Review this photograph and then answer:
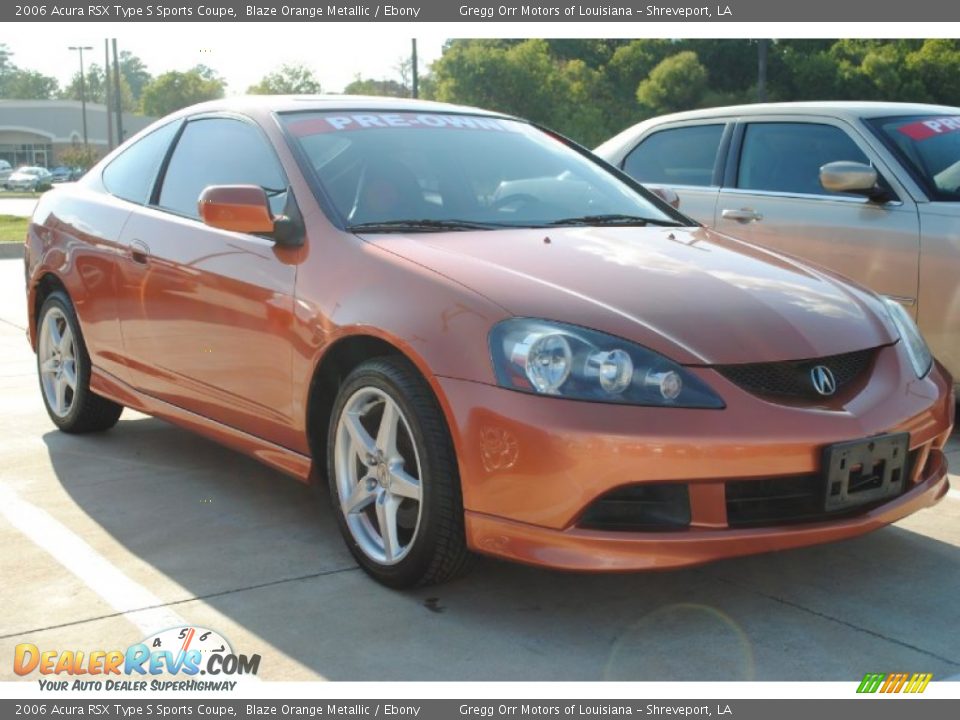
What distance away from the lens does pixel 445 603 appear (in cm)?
345

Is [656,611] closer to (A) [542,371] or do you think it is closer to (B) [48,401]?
(A) [542,371]

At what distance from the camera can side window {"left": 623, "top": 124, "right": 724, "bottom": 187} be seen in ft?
22.0

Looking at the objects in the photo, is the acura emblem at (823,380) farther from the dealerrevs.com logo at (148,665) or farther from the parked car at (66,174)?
the parked car at (66,174)

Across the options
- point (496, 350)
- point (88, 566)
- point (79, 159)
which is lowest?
point (79, 159)

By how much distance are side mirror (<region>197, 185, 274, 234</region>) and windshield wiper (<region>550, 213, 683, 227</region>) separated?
982 millimetres

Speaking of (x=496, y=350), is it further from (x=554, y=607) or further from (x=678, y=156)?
(x=678, y=156)

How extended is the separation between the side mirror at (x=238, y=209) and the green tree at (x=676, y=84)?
49082 millimetres

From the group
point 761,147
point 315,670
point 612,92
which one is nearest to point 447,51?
point 612,92

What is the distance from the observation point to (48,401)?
5688 mm

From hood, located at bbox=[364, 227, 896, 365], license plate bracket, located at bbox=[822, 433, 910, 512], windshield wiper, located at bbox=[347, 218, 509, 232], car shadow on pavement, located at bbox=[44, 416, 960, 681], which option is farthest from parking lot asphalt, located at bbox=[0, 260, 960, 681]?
windshield wiper, located at bbox=[347, 218, 509, 232]

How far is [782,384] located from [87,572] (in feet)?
7.19

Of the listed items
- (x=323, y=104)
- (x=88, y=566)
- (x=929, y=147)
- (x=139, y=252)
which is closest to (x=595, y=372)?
(x=88, y=566)

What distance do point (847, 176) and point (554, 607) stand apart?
9.92ft
